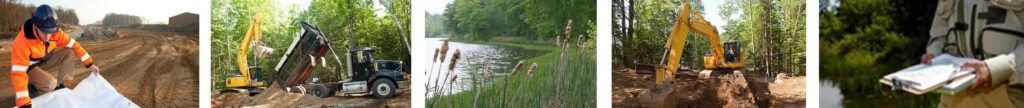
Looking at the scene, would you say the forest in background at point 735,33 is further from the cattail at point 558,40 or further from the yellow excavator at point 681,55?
the cattail at point 558,40


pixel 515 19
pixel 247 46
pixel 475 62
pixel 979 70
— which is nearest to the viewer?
pixel 979 70

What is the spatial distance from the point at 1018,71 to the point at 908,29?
3.56 meters

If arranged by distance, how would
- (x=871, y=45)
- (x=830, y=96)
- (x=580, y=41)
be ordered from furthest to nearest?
1. (x=830, y=96)
2. (x=871, y=45)
3. (x=580, y=41)

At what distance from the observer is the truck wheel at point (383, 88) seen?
802 centimetres

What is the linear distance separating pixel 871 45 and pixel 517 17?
2845 mm

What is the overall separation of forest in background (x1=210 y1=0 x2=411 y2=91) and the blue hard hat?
0.78 meters

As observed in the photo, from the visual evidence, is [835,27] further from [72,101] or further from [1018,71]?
[72,101]

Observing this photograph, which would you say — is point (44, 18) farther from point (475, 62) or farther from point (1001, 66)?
point (1001, 66)

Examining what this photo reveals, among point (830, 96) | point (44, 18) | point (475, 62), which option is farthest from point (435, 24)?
point (830, 96)

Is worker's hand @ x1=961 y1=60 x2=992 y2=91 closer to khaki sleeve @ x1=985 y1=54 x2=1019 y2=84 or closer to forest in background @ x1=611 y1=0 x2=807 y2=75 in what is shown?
khaki sleeve @ x1=985 y1=54 x2=1019 y2=84

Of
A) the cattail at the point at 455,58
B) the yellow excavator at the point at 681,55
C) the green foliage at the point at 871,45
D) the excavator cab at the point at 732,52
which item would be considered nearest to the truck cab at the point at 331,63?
the cattail at the point at 455,58

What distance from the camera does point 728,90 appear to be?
8.62 meters

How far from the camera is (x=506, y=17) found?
323 inches

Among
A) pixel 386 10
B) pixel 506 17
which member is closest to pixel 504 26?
pixel 506 17
